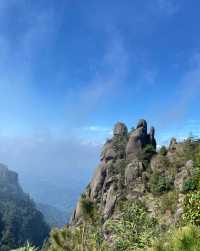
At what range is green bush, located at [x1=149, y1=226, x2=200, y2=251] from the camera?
10.5 metres

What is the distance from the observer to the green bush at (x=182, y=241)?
10.5m

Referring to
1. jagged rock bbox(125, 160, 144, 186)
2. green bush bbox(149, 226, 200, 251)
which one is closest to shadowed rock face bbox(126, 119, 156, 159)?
jagged rock bbox(125, 160, 144, 186)

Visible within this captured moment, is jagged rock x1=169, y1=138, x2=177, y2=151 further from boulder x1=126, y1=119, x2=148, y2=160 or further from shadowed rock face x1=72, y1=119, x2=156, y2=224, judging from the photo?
boulder x1=126, y1=119, x2=148, y2=160

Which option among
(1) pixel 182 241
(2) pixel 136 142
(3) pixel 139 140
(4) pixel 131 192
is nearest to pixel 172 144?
(3) pixel 139 140

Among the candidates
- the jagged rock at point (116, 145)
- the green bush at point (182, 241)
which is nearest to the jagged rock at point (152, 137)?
the jagged rock at point (116, 145)

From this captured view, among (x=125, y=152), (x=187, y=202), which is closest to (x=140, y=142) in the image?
(x=125, y=152)

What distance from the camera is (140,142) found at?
10594 centimetres

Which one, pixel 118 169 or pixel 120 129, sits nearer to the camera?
pixel 118 169

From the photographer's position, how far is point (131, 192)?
91.8 m

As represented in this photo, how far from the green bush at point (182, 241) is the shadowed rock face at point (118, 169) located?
263 feet

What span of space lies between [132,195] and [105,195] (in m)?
11.5

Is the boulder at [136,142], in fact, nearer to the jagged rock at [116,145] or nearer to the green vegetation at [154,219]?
the green vegetation at [154,219]

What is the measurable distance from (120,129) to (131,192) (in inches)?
1163

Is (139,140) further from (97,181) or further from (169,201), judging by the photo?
(169,201)
